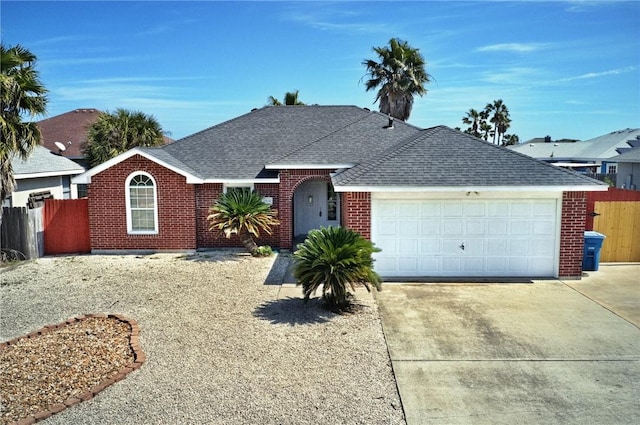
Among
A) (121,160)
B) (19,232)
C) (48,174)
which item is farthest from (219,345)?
(48,174)

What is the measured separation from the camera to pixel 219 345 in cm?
821

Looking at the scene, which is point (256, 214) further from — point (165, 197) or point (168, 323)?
point (168, 323)

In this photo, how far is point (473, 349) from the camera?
7984 millimetres

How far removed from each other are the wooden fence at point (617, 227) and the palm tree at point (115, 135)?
19.1 meters

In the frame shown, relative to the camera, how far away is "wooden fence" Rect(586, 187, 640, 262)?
14125 mm

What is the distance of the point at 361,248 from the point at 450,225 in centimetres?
365

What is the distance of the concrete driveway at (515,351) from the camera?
6.16 metres

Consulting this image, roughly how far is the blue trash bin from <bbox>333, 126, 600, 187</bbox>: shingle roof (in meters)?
1.81

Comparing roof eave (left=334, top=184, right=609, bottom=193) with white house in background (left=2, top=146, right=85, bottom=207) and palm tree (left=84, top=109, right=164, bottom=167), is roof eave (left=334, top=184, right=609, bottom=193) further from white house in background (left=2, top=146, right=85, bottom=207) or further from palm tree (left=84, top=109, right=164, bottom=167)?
palm tree (left=84, top=109, right=164, bottom=167)

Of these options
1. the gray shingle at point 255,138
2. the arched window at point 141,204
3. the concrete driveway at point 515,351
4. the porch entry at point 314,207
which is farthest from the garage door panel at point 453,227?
the arched window at point 141,204

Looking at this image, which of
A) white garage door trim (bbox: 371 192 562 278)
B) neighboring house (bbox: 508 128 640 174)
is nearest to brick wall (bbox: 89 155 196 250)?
white garage door trim (bbox: 371 192 562 278)

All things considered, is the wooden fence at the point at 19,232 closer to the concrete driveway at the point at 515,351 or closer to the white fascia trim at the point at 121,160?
the white fascia trim at the point at 121,160

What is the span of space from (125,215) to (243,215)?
4065mm

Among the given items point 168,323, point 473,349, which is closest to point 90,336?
point 168,323
